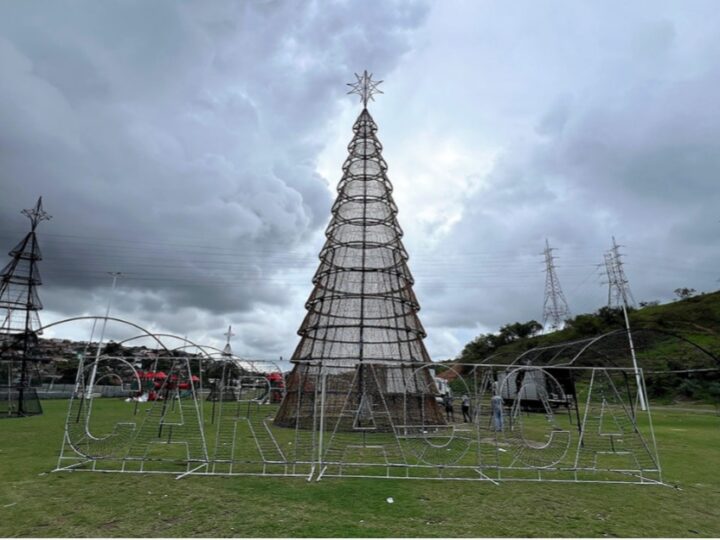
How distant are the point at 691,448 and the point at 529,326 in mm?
96714

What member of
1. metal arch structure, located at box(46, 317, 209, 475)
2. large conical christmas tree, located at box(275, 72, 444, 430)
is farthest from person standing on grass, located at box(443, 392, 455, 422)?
metal arch structure, located at box(46, 317, 209, 475)

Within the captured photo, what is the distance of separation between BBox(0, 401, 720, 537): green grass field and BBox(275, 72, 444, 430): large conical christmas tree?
29.5 ft

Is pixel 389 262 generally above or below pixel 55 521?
above

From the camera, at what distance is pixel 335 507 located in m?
7.17

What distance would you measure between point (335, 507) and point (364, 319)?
12.5 m

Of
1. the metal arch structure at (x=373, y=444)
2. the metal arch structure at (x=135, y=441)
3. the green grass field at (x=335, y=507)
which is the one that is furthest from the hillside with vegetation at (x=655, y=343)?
the metal arch structure at (x=135, y=441)

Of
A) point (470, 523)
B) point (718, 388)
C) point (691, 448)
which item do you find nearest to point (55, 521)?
point (470, 523)

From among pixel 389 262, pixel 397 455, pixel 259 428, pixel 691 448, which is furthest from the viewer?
pixel 389 262

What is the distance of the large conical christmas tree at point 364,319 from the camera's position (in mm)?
18281

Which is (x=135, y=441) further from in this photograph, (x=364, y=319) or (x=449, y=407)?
(x=449, y=407)

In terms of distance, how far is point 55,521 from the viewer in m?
6.34

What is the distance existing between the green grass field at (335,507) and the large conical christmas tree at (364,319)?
29.5 ft

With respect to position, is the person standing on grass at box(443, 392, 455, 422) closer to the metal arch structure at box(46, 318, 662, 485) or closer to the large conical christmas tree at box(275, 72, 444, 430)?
the metal arch structure at box(46, 318, 662, 485)

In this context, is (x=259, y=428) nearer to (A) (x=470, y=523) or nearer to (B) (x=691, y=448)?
(A) (x=470, y=523)
